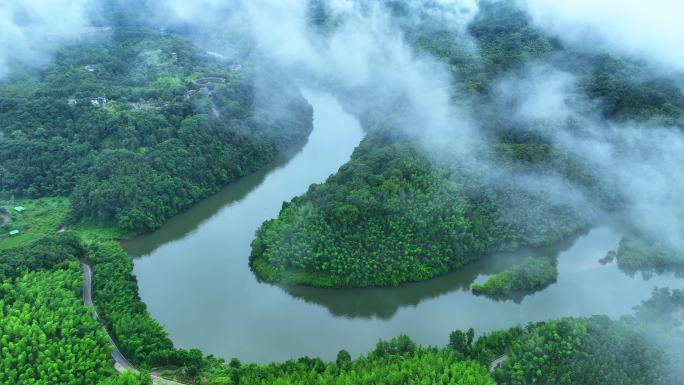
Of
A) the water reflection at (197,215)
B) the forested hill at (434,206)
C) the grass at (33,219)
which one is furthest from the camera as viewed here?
the water reflection at (197,215)

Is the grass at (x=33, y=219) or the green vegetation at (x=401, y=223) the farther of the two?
the grass at (x=33, y=219)

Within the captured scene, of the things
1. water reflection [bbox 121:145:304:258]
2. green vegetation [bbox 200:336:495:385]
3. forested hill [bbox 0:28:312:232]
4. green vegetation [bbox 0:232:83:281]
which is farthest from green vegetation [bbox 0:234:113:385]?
forested hill [bbox 0:28:312:232]

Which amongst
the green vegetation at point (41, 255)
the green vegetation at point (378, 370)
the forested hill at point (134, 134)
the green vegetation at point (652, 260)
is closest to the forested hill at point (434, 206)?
the green vegetation at point (652, 260)

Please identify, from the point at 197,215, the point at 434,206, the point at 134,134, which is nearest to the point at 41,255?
the point at 197,215

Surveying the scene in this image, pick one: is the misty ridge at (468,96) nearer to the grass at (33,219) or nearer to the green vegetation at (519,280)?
the green vegetation at (519,280)

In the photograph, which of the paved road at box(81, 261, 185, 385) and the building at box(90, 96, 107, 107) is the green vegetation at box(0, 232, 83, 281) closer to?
the paved road at box(81, 261, 185, 385)

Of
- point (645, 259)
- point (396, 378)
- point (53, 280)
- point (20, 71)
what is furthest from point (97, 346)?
point (20, 71)

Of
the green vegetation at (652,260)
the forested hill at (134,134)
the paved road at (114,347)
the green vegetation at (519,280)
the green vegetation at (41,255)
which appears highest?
the forested hill at (134,134)

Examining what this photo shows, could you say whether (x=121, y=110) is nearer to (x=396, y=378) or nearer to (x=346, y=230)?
(x=346, y=230)
